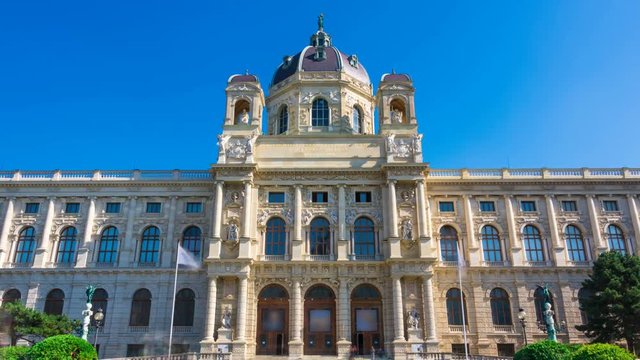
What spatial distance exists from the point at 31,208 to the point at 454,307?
37177 mm

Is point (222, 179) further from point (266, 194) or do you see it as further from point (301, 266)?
point (301, 266)

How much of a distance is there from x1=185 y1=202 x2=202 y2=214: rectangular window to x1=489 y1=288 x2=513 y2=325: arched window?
83.3ft

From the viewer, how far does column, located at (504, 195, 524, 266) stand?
136 feet

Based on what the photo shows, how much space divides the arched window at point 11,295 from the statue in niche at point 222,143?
2027cm

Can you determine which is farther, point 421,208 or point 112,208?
point 112,208

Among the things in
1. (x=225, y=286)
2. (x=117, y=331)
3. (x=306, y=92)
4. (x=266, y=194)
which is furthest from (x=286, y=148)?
(x=117, y=331)

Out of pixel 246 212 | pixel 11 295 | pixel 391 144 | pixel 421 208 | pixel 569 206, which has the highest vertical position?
pixel 391 144

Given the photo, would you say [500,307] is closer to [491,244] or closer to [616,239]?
[491,244]

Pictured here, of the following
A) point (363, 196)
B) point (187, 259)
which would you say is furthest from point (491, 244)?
point (187, 259)

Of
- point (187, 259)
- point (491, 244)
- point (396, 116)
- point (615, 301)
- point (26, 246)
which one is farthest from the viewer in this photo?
point (396, 116)

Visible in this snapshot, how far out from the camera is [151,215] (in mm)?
43156

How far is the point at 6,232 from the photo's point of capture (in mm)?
42875

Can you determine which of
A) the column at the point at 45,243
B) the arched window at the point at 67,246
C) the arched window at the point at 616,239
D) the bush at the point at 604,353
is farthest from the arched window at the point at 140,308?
the arched window at the point at 616,239

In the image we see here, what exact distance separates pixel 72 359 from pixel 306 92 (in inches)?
1331
